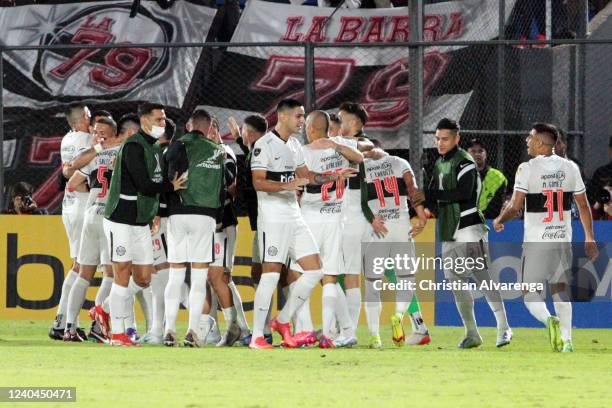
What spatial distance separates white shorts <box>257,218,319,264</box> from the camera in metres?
13.0

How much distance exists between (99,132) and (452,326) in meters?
4.87

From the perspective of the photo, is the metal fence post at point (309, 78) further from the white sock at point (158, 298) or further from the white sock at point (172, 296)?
the white sock at point (172, 296)

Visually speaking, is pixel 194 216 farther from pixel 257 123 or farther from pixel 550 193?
pixel 550 193

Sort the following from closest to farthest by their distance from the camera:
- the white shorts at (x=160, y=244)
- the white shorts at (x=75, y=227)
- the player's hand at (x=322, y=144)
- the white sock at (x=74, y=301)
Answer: the player's hand at (x=322, y=144) < the white sock at (x=74, y=301) < the white shorts at (x=160, y=244) < the white shorts at (x=75, y=227)

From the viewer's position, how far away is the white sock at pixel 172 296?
12.9 meters

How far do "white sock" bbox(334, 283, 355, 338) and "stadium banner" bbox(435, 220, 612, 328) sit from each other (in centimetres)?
274

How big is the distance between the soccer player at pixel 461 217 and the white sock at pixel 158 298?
273cm

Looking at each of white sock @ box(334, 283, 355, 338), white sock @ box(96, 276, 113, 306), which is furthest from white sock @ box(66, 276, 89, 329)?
white sock @ box(334, 283, 355, 338)

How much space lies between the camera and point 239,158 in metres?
18.1

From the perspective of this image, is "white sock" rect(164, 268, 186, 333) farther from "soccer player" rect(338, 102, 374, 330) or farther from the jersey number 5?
the jersey number 5

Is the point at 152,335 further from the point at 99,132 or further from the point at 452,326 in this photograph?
the point at 452,326

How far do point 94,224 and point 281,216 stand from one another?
6.95 feet

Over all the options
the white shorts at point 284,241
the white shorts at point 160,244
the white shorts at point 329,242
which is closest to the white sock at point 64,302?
the white shorts at point 160,244

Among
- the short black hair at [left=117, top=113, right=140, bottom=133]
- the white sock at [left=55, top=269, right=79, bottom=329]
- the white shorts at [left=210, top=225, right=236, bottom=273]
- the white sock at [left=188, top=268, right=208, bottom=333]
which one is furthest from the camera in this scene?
the white sock at [left=55, top=269, right=79, bottom=329]
